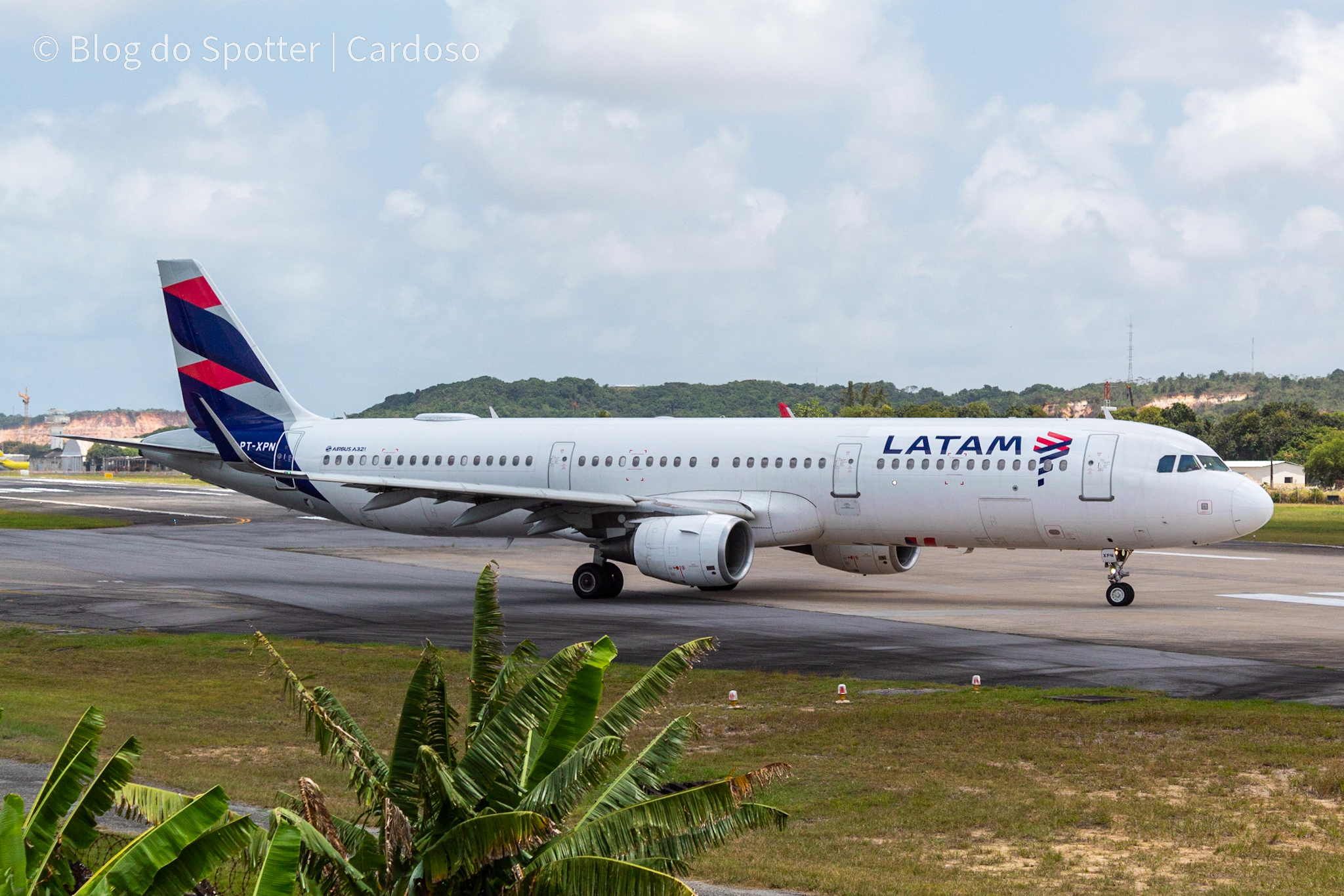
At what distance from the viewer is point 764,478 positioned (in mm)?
30031

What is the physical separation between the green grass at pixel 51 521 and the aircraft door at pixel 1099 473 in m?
39.6

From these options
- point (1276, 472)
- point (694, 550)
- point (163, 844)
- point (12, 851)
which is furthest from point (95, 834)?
point (1276, 472)

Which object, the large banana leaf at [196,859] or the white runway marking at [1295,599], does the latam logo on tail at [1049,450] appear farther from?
the large banana leaf at [196,859]

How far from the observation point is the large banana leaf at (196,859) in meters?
5.54

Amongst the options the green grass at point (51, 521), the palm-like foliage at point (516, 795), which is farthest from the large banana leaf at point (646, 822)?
the green grass at point (51, 521)

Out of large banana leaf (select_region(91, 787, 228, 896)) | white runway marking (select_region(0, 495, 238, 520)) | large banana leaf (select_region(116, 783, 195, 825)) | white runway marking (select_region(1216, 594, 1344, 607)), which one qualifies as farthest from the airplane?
white runway marking (select_region(0, 495, 238, 520))

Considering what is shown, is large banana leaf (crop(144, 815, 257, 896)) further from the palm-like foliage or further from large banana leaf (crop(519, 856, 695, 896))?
large banana leaf (crop(519, 856, 695, 896))

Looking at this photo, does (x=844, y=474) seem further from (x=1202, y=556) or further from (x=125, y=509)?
(x=125, y=509)

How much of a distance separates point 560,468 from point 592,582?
389 centimetres

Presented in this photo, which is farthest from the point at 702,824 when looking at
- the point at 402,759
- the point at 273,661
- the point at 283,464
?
the point at 283,464

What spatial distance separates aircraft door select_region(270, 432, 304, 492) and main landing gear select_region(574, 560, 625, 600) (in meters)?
9.49

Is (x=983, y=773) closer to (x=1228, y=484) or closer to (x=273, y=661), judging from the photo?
(x=273, y=661)

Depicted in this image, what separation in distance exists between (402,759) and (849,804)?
17.9 ft

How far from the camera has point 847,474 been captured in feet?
95.5
